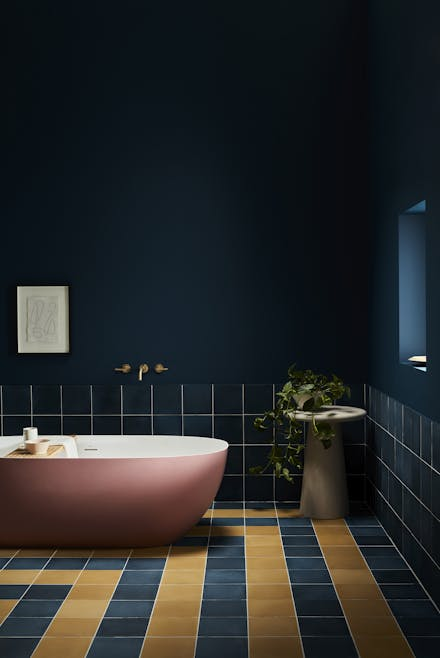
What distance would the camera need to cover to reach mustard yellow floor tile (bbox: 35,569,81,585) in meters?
3.81

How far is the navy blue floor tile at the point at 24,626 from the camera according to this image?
320 cm

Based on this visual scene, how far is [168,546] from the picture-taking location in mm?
4355

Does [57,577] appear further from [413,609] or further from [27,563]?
[413,609]

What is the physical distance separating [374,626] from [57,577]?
149cm

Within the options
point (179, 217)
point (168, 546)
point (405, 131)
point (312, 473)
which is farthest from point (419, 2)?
point (168, 546)

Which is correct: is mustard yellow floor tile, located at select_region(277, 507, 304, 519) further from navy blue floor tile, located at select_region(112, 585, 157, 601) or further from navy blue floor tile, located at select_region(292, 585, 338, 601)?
navy blue floor tile, located at select_region(112, 585, 157, 601)

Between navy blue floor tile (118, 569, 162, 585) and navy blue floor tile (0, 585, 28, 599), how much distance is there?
0.43 metres

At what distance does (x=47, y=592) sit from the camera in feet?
12.1

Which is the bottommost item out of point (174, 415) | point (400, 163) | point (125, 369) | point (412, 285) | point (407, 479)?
point (407, 479)

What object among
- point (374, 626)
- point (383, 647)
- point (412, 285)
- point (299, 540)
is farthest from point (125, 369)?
point (383, 647)

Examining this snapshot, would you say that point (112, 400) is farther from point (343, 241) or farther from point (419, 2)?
point (419, 2)

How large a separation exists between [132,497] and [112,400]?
120 centimetres

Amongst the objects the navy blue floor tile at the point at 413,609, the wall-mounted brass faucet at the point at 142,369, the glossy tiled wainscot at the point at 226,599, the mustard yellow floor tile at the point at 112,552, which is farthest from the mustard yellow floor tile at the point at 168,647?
the wall-mounted brass faucet at the point at 142,369

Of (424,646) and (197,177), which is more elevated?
(197,177)
